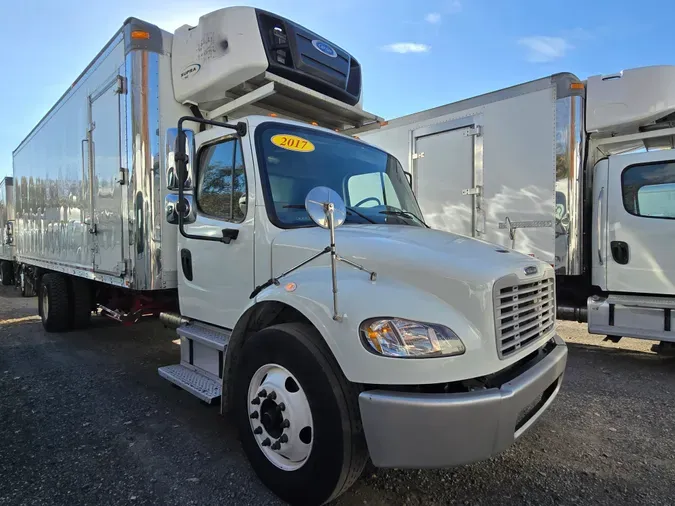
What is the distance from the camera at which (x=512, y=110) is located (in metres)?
5.90

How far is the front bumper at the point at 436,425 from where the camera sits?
2102 millimetres

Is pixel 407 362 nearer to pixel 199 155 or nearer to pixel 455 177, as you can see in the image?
pixel 199 155

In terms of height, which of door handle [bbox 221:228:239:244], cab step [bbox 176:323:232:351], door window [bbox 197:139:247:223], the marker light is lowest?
cab step [bbox 176:323:232:351]

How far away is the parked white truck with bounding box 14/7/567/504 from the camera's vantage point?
2197mm

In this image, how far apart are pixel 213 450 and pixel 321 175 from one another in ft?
7.08

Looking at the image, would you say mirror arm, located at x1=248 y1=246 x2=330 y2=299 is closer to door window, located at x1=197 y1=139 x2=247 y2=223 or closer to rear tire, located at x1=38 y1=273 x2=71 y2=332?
door window, located at x1=197 y1=139 x2=247 y2=223

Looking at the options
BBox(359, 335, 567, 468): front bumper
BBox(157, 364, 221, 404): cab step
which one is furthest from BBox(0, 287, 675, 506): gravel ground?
BBox(359, 335, 567, 468): front bumper

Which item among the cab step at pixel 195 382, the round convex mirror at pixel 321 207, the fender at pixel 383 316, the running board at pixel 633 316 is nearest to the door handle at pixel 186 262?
the cab step at pixel 195 382

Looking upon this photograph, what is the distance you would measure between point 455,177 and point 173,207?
4175 mm

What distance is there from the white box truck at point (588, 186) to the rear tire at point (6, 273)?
51.6ft

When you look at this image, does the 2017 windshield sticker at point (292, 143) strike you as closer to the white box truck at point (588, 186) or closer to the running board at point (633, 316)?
the white box truck at point (588, 186)

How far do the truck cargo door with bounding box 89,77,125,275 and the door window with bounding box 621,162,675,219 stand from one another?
5.78 m

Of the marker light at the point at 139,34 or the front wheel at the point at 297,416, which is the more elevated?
the marker light at the point at 139,34

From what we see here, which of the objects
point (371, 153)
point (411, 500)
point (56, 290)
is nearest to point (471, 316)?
point (411, 500)
